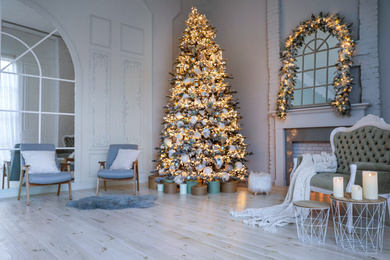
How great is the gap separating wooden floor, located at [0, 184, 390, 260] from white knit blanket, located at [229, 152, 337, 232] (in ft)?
0.40

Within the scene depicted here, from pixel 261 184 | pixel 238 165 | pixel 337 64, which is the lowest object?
pixel 261 184

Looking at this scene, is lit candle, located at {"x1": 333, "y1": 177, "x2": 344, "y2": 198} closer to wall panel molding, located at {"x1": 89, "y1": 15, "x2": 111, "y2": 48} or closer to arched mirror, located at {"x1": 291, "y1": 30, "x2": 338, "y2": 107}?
arched mirror, located at {"x1": 291, "y1": 30, "x2": 338, "y2": 107}

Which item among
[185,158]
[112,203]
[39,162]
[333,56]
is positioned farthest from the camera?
[185,158]

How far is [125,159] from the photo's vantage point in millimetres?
5598

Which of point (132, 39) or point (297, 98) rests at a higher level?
point (132, 39)

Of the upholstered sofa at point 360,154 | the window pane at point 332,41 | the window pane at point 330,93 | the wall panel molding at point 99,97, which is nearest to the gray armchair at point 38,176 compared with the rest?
the wall panel molding at point 99,97

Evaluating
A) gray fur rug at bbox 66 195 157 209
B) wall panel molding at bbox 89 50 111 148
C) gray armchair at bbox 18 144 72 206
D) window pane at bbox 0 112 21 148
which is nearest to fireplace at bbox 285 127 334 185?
gray fur rug at bbox 66 195 157 209

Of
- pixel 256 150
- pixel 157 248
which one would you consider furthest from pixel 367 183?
pixel 256 150

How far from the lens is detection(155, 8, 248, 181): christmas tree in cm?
558

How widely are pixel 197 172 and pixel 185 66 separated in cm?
202

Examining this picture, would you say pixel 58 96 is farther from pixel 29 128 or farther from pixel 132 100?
pixel 132 100

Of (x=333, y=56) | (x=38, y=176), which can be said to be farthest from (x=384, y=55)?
(x=38, y=176)

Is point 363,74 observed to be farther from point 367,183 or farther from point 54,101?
point 54,101

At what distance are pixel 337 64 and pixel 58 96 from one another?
16.3 ft
